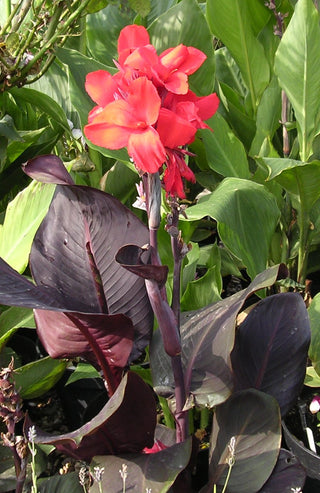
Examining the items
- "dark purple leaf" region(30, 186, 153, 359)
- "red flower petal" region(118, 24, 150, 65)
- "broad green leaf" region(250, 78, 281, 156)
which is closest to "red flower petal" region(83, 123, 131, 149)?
"red flower petal" region(118, 24, 150, 65)

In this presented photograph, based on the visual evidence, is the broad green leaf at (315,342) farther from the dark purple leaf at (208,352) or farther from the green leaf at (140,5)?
the green leaf at (140,5)

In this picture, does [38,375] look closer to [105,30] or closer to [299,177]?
[299,177]

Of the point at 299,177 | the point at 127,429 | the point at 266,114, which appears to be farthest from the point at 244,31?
the point at 127,429

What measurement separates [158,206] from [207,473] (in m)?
0.60

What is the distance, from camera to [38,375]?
1.34 metres

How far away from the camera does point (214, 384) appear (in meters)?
0.97

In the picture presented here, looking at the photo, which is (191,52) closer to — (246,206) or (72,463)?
(246,206)

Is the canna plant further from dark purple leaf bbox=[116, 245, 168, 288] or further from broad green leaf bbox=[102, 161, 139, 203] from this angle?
broad green leaf bbox=[102, 161, 139, 203]

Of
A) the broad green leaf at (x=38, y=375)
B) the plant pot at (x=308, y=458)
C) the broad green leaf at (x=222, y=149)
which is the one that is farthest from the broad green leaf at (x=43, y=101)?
the plant pot at (x=308, y=458)

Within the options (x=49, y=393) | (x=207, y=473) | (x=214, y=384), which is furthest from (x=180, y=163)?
(x=49, y=393)

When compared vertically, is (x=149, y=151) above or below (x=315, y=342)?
above

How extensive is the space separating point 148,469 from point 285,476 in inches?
9.5

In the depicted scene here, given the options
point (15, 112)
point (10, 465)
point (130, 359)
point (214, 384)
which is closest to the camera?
point (214, 384)

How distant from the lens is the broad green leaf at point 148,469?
36.4 inches
